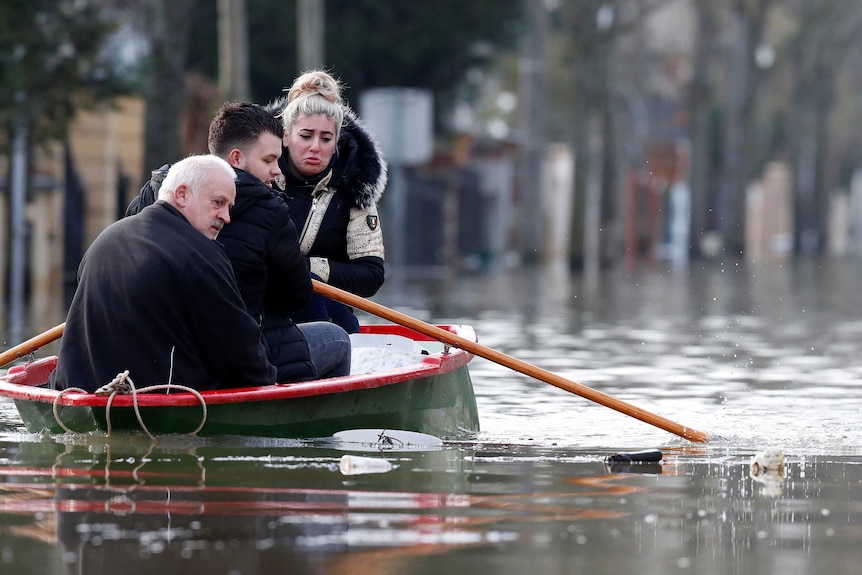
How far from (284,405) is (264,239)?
0.67m

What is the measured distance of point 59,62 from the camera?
22.4m

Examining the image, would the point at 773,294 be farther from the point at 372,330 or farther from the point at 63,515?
the point at 63,515

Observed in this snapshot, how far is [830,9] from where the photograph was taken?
52.8 metres

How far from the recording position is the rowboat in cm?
790

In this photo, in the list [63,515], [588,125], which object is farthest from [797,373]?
[588,125]

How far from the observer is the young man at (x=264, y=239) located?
8.12m

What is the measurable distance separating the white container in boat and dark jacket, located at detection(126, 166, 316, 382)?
886 mm

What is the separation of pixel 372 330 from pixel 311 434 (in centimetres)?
270

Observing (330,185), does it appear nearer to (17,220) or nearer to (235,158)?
(235,158)

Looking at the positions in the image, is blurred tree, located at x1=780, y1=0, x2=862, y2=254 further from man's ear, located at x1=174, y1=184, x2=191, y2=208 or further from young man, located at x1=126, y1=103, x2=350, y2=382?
man's ear, located at x1=174, y1=184, x2=191, y2=208

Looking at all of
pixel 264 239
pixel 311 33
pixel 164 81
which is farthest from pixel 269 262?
pixel 311 33

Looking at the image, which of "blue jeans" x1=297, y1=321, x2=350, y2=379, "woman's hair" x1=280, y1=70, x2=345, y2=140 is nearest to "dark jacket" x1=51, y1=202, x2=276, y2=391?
"blue jeans" x1=297, y1=321, x2=350, y2=379

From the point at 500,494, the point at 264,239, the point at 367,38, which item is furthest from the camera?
the point at 367,38

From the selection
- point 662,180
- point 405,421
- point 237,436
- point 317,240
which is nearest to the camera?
point 237,436
